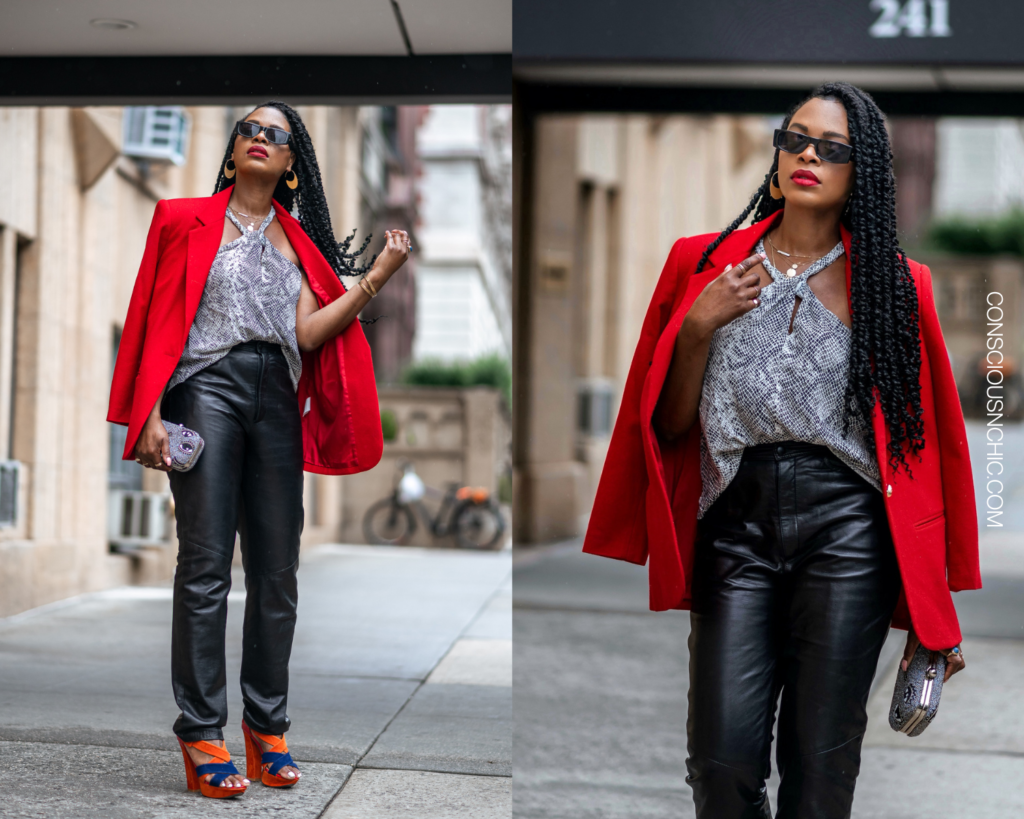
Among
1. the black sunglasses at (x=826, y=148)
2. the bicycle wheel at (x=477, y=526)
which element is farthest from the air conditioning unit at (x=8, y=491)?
the bicycle wheel at (x=477, y=526)

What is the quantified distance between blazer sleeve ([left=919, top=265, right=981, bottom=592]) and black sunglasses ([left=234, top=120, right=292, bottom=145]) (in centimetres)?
167

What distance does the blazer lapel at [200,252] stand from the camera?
320 cm

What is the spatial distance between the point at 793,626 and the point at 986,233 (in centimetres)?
2516

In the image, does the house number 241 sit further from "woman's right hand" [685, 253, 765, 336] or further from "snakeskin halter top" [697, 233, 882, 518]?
"woman's right hand" [685, 253, 765, 336]

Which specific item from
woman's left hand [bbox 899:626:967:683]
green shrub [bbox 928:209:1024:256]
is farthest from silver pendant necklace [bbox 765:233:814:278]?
green shrub [bbox 928:209:1024:256]

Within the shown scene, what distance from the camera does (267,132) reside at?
324 centimetres

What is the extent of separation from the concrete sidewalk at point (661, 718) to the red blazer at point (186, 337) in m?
1.67

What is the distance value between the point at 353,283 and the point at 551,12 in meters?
1.44

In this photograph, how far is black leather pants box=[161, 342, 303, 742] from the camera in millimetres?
3250

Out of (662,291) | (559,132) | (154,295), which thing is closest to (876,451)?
(662,291)

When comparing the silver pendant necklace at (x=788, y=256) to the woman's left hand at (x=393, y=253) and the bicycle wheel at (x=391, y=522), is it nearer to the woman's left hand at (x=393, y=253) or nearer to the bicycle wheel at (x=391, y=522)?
the woman's left hand at (x=393, y=253)

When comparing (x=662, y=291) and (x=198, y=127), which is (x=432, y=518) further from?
(x=662, y=291)

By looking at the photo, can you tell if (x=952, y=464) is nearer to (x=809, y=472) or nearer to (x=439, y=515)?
(x=809, y=472)

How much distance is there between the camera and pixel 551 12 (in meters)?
4.30
